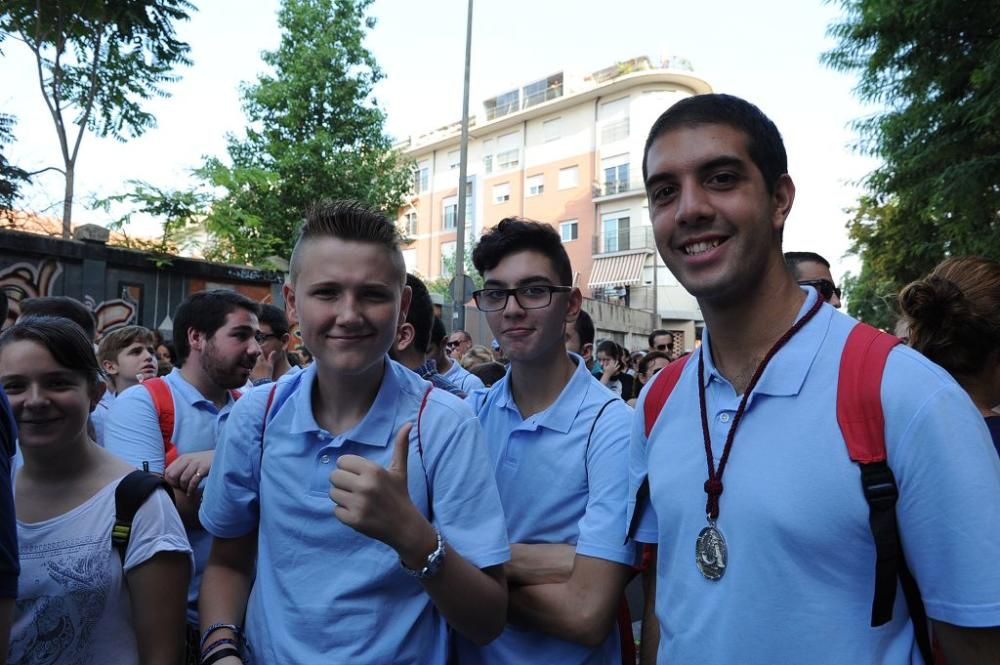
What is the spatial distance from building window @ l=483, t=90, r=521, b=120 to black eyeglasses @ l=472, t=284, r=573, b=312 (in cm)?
4317

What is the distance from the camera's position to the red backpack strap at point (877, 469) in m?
1.29

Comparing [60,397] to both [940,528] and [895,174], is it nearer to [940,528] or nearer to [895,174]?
[940,528]

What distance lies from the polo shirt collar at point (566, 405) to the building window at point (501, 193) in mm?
41314

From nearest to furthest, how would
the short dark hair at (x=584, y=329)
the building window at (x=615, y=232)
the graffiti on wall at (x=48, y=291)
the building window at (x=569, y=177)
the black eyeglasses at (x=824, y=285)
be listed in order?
the black eyeglasses at (x=824, y=285) → the short dark hair at (x=584, y=329) → the graffiti on wall at (x=48, y=291) → the building window at (x=615, y=232) → the building window at (x=569, y=177)

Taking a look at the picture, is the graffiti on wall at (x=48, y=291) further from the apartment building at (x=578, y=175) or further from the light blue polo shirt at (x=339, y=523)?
the apartment building at (x=578, y=175)

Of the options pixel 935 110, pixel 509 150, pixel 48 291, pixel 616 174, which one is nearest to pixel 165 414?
pixel 48 291

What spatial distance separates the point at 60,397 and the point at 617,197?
36777mm

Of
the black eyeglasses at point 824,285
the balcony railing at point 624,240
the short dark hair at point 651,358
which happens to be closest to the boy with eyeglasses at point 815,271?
the black eyeglasses at point 824,285

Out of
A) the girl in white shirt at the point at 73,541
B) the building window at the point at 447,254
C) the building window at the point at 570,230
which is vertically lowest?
the girl in white shirt at the point at 73,541

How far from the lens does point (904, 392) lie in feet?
4.28

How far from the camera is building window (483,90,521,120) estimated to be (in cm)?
4466

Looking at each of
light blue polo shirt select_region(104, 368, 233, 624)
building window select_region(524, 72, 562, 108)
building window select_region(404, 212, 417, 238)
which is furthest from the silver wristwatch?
building window select_region(404, 212, 417, 238)

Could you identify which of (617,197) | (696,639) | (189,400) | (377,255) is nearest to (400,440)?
(377,255)

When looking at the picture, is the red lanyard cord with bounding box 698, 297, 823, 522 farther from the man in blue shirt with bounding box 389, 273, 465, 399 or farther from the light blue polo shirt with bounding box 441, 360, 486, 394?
the light blue polo shirt with bounding box 441, 360, 486, 394
